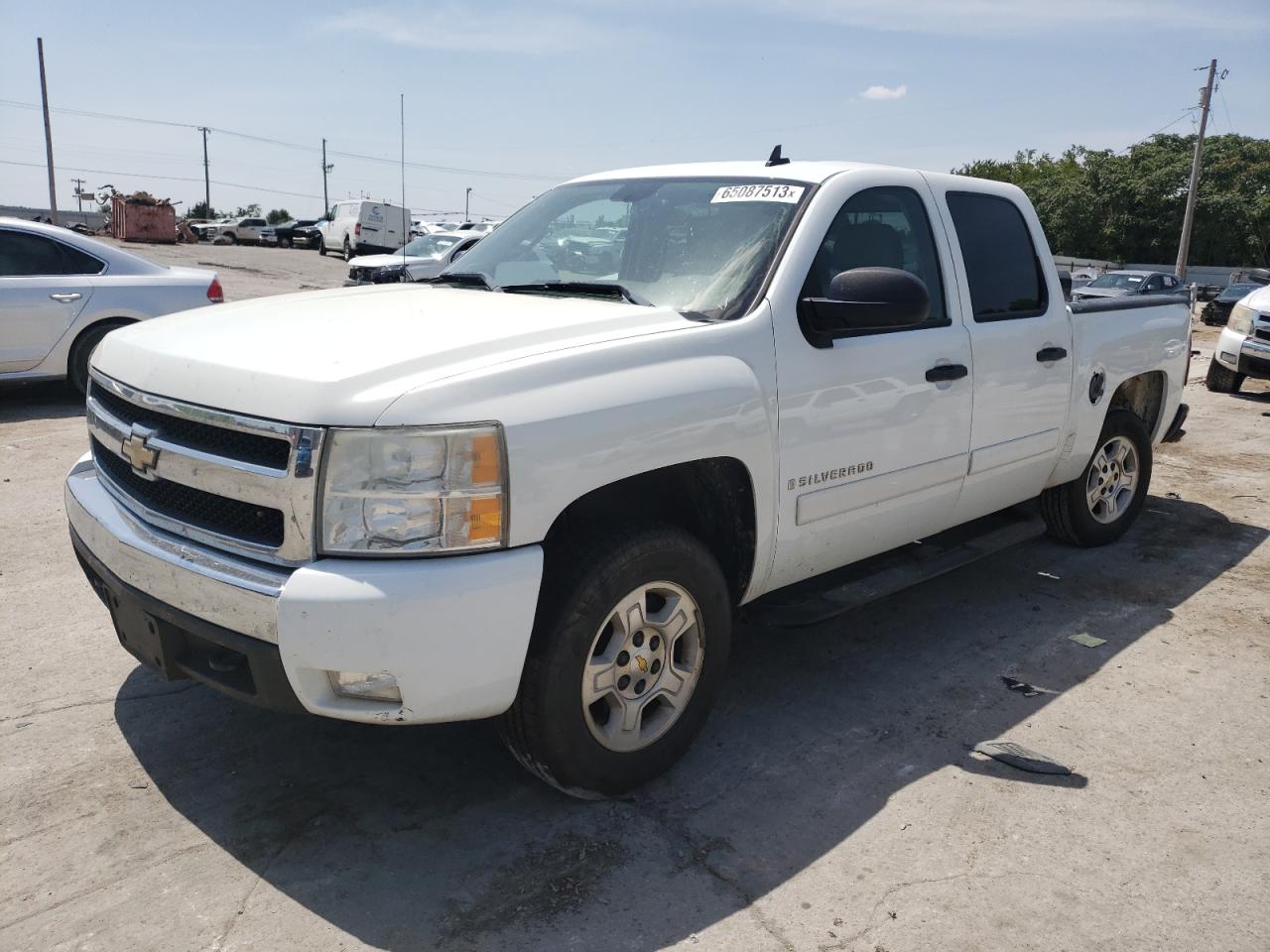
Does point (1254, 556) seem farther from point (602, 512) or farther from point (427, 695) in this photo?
point (427, 695)

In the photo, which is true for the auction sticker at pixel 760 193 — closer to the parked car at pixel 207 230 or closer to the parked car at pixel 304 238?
the parked car at pixel 304 238

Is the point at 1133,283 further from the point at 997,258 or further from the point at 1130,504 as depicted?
the point at 997,258

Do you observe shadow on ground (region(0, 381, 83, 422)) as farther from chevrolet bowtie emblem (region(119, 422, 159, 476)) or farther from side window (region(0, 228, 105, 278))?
chevrolet bowtie emblem (region(119, 422, 159, 476))

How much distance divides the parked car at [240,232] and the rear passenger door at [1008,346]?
51.8 metres

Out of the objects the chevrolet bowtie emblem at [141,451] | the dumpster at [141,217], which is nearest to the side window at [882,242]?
the chevrolet bowtie emblem at [141,451]

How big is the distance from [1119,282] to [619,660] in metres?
22.8

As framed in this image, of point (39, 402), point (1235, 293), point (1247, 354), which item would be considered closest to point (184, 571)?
point (39, 402)

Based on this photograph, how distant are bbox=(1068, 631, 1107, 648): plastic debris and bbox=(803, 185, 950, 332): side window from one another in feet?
5.23

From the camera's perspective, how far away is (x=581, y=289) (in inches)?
143

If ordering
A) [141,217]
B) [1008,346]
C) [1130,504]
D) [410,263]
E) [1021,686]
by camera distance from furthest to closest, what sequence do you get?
[141,217] < [410,263] < [1130,504] < [1008,346] < [1021,686]

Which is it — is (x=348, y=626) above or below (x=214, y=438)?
below

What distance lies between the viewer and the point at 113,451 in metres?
3.17

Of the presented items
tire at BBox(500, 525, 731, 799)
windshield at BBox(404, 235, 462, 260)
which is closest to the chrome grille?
tire at BBox(500, 525, 731, 799)

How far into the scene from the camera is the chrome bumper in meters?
2.58
